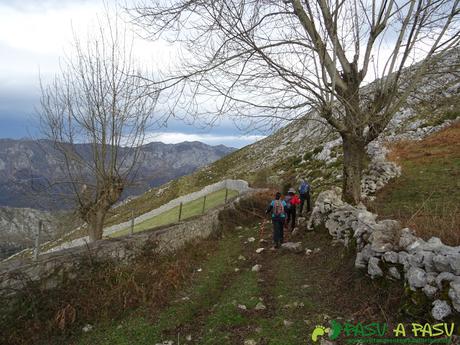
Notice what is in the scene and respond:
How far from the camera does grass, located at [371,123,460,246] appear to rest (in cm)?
704

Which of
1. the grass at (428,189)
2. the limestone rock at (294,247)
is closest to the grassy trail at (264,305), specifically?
the limestone rock at (294,247)

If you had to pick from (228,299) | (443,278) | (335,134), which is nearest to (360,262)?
(443,278)

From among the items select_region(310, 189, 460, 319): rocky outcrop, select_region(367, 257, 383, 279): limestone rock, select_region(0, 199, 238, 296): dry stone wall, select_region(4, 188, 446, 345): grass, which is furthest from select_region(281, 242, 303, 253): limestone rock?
select_region(367, 257, 383, 279): limestone rock

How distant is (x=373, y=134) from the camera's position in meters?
9.95

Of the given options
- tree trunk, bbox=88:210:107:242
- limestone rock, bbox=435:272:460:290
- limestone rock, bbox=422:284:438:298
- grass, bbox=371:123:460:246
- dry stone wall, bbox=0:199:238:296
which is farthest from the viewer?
tree trunk, bbox=88:210:107:242

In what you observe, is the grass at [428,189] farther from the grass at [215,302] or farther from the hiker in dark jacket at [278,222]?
the hiker in dark jacket at [278,222]

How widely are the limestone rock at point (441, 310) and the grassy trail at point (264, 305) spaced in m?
0.78

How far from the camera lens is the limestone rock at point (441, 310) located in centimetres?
453

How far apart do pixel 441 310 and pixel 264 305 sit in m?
2.96

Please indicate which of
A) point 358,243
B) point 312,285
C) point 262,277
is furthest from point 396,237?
point 262,277

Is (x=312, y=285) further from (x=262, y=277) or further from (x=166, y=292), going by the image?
(x=166, y=292)

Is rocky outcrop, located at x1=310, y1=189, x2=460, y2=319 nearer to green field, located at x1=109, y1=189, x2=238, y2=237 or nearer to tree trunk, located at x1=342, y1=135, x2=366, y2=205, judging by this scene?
tree trunk, located at x1=342, y1=135, x2=366, y2=205

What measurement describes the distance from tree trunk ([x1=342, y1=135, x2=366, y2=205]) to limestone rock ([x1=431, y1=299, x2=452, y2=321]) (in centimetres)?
627

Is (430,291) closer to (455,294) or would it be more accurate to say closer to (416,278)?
(416,278)
